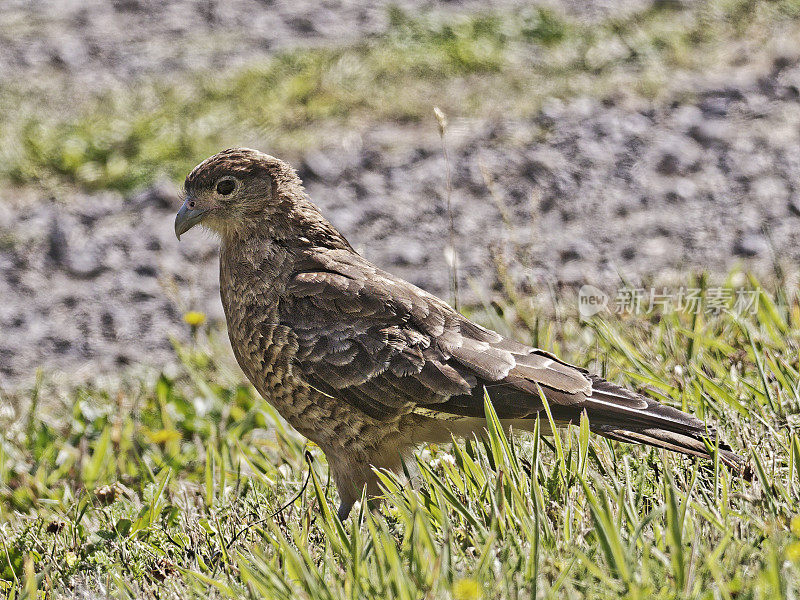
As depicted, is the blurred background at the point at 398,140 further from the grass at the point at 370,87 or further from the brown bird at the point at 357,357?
the brown bird at the point at 357,357

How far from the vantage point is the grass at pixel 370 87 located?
7.07 meters

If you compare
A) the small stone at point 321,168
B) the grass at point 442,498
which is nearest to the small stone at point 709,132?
the grass at point 442,498

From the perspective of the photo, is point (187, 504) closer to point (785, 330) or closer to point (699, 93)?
point (785, 330)

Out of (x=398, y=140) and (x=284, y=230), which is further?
(x=398, y=140)

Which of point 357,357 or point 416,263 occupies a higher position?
point 357,357

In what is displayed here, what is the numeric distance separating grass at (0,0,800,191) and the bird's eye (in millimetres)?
2917

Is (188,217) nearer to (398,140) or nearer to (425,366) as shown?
(425,366)

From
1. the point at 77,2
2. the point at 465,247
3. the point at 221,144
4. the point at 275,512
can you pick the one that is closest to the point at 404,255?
the point at 465,247

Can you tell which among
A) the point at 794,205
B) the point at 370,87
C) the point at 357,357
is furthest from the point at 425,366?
the point at 370,87

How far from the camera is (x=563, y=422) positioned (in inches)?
140

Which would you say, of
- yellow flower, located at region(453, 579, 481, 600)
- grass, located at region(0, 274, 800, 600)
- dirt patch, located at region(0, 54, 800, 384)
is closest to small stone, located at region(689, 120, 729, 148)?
dirt patch, located at region(0, 54, 800, 384)

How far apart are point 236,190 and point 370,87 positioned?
11.9 ft

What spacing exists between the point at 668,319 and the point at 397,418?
4.98 ft

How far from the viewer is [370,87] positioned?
7473 millimetres
